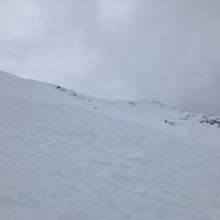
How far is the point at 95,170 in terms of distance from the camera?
10.8m

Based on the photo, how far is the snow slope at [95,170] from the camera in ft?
25.9

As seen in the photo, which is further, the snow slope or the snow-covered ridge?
the snow-covered ridge

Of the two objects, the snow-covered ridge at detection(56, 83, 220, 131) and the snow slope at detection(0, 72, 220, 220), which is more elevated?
the snow-covered ridge at detection(56, 83, 220, 131)

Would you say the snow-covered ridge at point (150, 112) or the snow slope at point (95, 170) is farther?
the snow-covered ridge at point (150, 112)

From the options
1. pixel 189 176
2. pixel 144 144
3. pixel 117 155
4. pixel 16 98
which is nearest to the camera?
pixel 189 176

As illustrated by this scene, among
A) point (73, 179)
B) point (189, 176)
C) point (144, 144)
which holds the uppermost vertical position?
point (144, 144)

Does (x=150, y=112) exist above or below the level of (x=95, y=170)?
above

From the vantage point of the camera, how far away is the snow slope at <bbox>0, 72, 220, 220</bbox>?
311 inches

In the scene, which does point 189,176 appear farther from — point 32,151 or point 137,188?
point 32,151

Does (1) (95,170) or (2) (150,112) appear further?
(2) (150,112)

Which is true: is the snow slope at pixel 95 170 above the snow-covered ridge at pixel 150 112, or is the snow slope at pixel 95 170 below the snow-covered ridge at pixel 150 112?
below

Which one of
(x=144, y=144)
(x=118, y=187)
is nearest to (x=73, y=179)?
(x=118, y=187)

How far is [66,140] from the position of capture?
13.9 meters

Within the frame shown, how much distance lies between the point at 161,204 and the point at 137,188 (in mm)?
1184
